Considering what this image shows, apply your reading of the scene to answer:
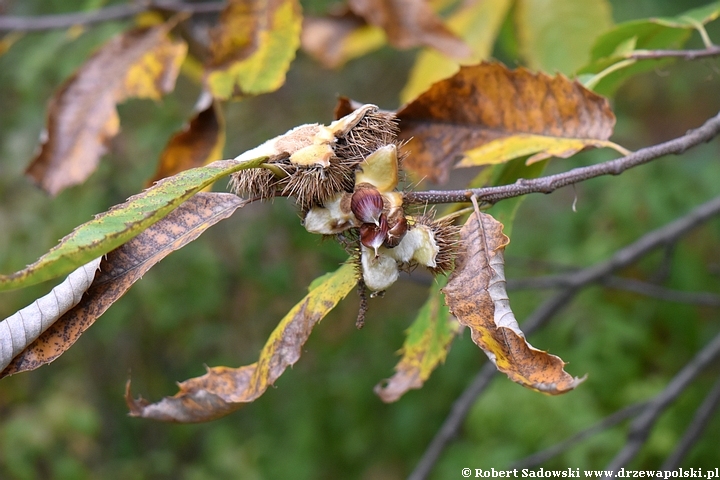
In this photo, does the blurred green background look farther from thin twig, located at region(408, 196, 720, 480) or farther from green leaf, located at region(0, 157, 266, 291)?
green leaf, located at region(0, 157, 266, 291)

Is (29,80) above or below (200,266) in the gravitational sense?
above

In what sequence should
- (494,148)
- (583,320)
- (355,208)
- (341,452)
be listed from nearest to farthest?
1. (355,208)
2. (494,148)
3. (583,320)
4. (341,452)

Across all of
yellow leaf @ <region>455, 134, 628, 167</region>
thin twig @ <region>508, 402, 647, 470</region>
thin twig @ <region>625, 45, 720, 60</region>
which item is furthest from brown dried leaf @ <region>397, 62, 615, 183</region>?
thin twig @ <region>508, 402, 647, 470</region>

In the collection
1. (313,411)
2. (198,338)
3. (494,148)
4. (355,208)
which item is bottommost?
→ (313,411)

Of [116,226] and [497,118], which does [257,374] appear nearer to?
[116,226]

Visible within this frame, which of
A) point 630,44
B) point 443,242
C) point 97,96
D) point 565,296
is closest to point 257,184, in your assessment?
point 443,242

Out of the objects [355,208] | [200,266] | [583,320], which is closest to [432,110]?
[355,208]

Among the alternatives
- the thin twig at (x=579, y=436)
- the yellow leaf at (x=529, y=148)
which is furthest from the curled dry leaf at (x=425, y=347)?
the thin twig at (x=579, y=436)

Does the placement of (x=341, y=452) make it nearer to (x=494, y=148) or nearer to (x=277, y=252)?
(x=277, y=252)
